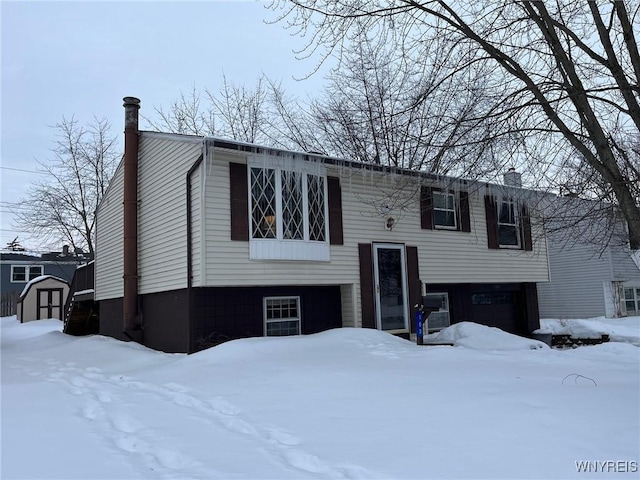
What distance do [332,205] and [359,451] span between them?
808 centimetres

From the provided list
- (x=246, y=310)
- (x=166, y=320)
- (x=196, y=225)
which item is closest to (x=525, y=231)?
(x=246, y=310)

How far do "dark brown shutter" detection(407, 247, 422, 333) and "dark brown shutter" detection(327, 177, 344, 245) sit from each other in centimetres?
209

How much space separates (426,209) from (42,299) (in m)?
21.1

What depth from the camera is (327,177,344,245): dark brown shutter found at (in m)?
11.6

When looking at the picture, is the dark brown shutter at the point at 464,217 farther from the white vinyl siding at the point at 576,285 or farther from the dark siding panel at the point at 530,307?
the white vinyl siding at the point at 576,285

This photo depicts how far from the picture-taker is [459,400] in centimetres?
532

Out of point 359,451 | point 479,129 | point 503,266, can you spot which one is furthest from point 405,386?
point 503,266

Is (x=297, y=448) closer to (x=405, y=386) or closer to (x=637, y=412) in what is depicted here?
(x=405, y=386)

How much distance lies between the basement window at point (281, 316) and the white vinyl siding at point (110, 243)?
14.7 ft

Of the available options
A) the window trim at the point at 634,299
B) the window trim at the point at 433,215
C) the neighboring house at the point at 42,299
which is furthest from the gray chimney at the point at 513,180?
the neighboring house at the point at 42,299

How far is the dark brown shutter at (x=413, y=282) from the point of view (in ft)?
41.5

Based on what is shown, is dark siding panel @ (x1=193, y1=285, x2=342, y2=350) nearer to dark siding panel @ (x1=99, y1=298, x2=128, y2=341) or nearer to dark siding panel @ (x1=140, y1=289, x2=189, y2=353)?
dark siding panel @ (x1=140, y1=289, x2=189, y2=353)

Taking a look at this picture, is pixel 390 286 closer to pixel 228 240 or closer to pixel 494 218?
pixel 228 240

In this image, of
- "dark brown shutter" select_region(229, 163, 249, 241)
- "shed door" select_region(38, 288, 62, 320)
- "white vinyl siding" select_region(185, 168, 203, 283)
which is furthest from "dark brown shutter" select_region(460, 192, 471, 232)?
"shed door" select_region(38, 288, 62, 320)
